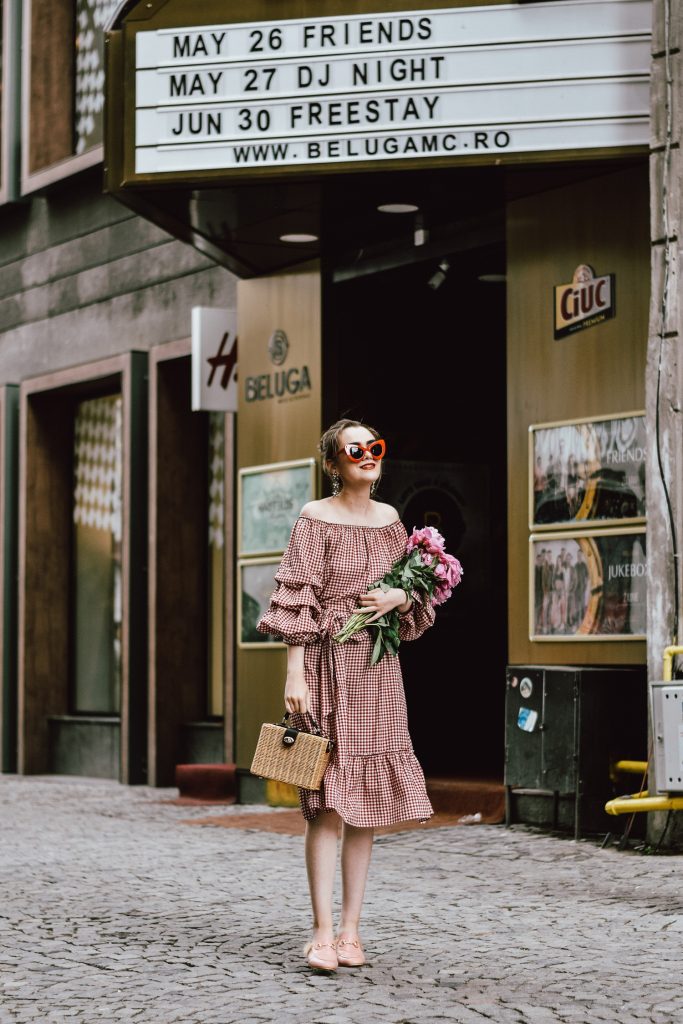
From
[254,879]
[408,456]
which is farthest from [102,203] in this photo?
[254,879]

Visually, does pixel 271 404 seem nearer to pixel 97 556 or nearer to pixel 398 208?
pixel 398 208

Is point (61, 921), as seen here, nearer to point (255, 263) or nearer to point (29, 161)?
point (255, 263)

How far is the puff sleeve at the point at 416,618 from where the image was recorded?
6.28 m

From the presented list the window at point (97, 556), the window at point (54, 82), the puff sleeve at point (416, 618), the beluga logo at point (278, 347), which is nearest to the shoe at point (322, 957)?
the puff sleeve at point (416, 618)

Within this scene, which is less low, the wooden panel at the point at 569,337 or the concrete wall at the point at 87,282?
the concrete wall at the point at 87,282

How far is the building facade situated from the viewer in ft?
32.4

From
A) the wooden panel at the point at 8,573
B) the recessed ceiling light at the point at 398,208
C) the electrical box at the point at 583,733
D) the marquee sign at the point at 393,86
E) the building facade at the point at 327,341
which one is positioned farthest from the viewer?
the wooden panel at the point at 8,573

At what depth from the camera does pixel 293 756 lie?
6.09m

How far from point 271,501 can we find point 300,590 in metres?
6.56

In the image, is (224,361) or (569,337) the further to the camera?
(224,361)

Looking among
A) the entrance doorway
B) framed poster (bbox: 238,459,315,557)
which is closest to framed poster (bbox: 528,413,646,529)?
the entrance doorway

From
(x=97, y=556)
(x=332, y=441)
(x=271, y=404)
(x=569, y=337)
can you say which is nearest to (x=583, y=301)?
(x=569, y=337)

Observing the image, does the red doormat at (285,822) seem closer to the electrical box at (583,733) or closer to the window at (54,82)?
the electrical box at (583,733)

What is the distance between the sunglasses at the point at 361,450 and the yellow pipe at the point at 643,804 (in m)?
3.32
